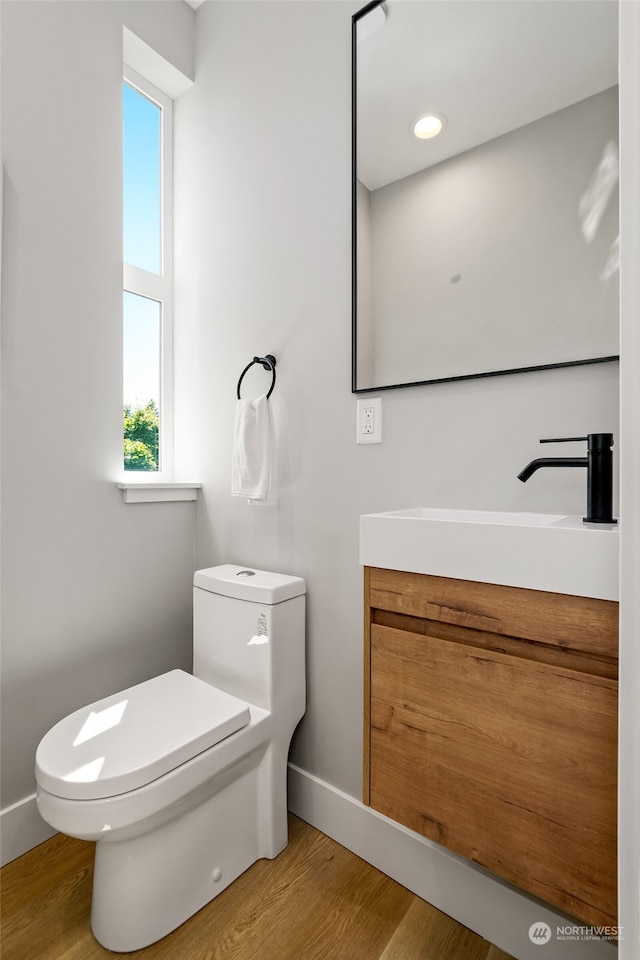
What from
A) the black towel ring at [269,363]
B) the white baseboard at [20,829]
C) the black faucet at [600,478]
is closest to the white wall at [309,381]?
the black towel ring at [269,363]

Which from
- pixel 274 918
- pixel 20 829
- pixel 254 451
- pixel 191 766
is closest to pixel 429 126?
pixel 254 451

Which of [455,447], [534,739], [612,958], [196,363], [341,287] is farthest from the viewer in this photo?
[196,363]

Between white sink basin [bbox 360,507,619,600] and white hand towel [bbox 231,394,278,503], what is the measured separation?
1.90 ft

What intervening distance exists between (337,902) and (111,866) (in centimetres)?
56

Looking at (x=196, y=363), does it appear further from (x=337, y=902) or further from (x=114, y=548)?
(x=337, y=902)

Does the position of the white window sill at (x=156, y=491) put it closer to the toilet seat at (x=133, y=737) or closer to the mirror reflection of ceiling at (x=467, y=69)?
the toilet seat at (x=133, y=737)

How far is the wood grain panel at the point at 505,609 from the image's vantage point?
74cm

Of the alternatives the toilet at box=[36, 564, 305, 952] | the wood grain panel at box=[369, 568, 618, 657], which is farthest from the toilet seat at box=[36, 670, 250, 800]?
the wood grain panel at box=[369, 568, 618, 657]

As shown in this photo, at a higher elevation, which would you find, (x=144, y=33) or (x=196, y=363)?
(x=144, y=33)

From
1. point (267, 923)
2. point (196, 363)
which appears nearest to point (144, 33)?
point (196, 363)

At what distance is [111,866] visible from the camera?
1.09 metres

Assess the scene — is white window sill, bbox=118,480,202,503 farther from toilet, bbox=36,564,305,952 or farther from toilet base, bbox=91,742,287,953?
toilet base, bbox=91,742,287,953

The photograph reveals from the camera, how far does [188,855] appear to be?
1167mm

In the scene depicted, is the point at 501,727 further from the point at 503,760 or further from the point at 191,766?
the point at 191,766
